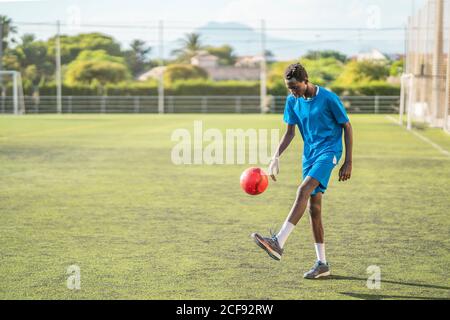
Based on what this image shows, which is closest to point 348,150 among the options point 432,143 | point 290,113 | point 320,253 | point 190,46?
point 290,113

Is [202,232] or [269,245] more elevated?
[269,245]

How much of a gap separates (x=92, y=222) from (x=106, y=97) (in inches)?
2153

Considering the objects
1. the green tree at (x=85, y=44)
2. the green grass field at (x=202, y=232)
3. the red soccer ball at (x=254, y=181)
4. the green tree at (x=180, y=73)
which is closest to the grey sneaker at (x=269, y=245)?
the green grass field at (x=202, y=232)

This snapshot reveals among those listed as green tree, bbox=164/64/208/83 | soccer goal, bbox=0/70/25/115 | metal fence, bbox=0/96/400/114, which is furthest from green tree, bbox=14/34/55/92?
metal fence, bbox=0/96/400/114

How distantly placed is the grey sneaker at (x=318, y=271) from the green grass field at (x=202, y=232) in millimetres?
110

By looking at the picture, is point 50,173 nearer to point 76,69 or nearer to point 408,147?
point 408,147

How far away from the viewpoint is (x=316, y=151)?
8047 millimetres

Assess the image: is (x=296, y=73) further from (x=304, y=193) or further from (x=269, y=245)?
(x=269, y=245)

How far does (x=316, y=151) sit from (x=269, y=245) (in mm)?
997

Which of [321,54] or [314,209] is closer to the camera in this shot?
[314,209]

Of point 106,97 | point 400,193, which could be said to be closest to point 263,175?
point 400,193

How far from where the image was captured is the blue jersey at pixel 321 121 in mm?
7926

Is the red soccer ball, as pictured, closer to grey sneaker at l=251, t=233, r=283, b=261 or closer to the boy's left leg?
the boy's left leg

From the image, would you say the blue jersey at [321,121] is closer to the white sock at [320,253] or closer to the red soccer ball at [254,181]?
the white sock at [320,253]
